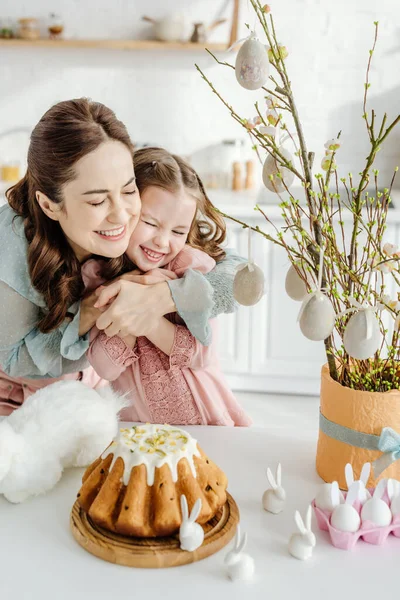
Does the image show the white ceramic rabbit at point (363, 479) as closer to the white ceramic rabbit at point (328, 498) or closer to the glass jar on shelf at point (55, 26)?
the white ceramic rabbit at point (328, 498)

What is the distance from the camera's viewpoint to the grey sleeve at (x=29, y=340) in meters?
1.48

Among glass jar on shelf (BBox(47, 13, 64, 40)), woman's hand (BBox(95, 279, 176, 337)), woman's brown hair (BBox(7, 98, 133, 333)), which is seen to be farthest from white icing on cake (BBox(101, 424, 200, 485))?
glass jar on shelf (BBox(47, 13, 64, 40))

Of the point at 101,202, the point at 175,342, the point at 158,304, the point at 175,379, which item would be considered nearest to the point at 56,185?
the point at 101,202

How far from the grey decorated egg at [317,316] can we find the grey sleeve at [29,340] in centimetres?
64

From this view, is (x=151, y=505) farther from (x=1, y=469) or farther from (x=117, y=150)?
(x=117, y=150)

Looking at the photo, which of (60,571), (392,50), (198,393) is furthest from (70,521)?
(392,50)

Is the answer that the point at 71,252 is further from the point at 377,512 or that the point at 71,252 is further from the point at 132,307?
the point at 377,512

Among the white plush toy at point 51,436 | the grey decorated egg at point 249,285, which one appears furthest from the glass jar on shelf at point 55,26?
the grey decorated egg at point 249,285

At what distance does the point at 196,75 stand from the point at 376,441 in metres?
3.11

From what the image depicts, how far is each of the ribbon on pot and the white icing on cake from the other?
243 mm

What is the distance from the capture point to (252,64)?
102 cm

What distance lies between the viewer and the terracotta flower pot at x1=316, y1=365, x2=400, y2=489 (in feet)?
3.67

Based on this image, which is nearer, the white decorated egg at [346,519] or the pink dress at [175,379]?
the white decorated egg at [346,519]

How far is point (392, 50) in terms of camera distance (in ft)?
12.4
